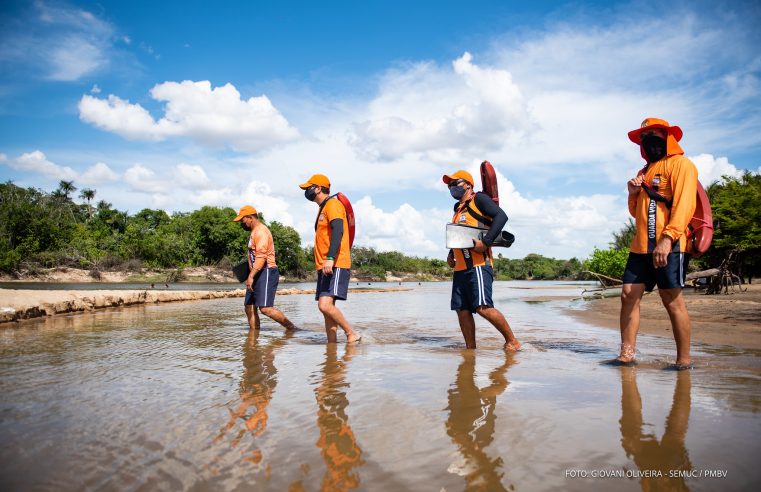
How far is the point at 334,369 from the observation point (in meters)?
3.65

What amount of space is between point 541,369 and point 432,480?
89.2 inches

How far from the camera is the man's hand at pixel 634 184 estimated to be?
3916 millimetres

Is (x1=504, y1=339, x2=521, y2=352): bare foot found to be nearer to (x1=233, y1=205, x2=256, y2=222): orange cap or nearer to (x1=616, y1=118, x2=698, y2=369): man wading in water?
(x1=616, y1=118, x2=698, y2=369): man wading in water

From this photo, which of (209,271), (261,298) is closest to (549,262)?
(209,271)

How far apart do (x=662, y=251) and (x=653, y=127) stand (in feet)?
3.75

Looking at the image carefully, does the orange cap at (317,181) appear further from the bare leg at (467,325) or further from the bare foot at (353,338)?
the bare leg at (467,325)

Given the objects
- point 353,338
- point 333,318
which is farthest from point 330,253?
point 353,338

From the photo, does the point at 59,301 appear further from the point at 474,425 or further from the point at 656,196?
the point at 656,196

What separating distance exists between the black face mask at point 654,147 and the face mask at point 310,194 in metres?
3.64

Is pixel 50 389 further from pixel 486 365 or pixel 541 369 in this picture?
pixel 541 369

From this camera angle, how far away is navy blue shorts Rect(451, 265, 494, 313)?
4.64 m

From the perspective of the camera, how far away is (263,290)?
6613 millimetres

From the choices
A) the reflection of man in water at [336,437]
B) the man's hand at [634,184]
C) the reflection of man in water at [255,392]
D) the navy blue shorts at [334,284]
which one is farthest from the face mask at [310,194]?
the man's hand at [634,184]

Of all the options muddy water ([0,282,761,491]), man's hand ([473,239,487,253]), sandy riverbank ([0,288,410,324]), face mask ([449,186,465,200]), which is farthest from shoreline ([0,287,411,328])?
man's hand ([473,239,487,253])
